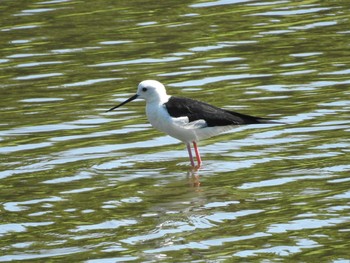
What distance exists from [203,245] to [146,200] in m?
1.87

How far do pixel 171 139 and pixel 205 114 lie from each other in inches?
53.2

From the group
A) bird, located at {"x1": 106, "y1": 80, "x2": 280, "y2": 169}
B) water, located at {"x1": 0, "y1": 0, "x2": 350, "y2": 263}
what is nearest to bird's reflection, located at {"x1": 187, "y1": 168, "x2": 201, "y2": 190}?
water, located at {"x1": 0, "y1": 0, "x2": 350, "y2": 263}

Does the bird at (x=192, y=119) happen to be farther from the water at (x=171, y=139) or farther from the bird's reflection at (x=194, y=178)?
the water at (x=171, y=139)

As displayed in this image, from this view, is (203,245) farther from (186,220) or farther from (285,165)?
(285,165)

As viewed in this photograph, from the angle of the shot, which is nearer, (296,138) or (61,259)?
(61,259)

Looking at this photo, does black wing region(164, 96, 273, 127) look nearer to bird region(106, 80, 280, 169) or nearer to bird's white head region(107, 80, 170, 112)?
bird region(106, 80, 280, 169)

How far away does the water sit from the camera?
9664 millimetres

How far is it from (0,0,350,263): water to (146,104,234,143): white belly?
324 millimetres

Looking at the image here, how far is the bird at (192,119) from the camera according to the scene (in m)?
12.4

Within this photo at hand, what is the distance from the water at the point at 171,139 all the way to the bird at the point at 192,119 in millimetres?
326

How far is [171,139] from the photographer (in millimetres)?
13727

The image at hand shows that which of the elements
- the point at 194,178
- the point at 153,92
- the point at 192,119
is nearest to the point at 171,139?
the point at 153,92

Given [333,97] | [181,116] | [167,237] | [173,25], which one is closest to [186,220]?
[167,237]

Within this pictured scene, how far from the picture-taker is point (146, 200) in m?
11.1
